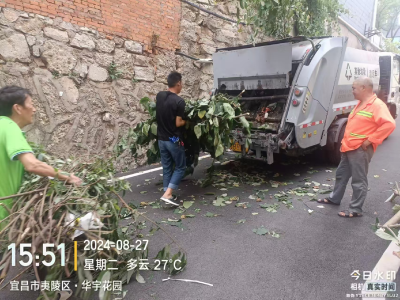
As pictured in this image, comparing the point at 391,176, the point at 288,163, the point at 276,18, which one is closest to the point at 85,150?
the point at 288,163

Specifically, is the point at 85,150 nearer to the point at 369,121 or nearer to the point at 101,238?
the point at 101,238

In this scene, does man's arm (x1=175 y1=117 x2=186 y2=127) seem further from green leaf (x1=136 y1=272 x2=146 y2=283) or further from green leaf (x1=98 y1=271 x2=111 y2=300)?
green leaf (x1=98 y1=271 x2=111 y2=300)

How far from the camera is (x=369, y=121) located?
360cm

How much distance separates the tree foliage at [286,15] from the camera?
5371 millimetres

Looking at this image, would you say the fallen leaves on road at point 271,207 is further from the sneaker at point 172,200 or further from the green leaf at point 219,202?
the sneaker at point 172,200

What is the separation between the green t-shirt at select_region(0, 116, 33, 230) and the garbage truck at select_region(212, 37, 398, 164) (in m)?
3.30

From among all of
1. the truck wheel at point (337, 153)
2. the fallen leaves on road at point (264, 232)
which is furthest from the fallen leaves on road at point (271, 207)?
the truck wheel at point (337, 153)

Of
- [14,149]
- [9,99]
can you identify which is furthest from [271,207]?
[9,99]

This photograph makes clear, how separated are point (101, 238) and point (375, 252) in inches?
109

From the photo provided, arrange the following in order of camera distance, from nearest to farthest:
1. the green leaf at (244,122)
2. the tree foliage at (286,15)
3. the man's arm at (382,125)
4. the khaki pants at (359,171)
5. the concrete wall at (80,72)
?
the man's arm at (382,125) < the khaki pants at (359,171) < the green leaf at (244,122) < the concrete wall at (80,72) < the tree foliage at (286,15)

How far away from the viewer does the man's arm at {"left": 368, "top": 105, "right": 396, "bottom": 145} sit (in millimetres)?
3467

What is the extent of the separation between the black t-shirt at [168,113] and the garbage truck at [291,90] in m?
1.21

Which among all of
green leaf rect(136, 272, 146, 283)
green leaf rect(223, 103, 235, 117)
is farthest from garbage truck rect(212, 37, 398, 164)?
green leaf rect(136, 272, 146, 283)
